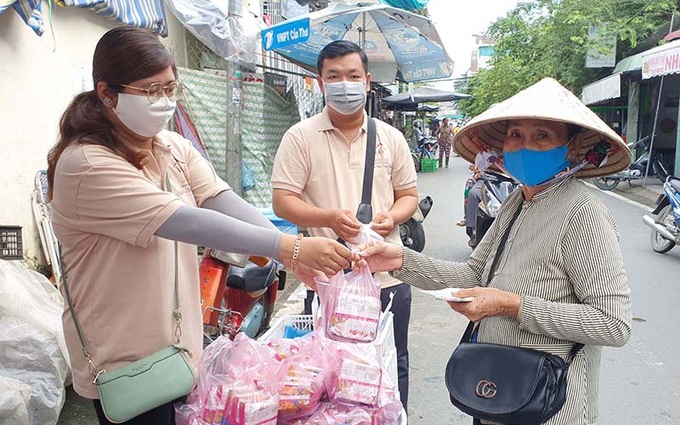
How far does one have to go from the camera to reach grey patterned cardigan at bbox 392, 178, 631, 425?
5.16 ft

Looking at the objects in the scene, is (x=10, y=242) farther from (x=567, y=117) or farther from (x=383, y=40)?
(x=383, y=40)

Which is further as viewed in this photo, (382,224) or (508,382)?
(382,224)

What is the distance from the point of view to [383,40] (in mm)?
7613

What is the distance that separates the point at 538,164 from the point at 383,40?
623 centimetres

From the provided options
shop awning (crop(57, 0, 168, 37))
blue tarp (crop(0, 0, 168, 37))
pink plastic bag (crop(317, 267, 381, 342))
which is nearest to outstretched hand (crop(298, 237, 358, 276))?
pink plastic bag (crop(317, 267, 381, 342))

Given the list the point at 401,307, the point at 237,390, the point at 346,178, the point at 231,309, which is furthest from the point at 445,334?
the point at 237,390

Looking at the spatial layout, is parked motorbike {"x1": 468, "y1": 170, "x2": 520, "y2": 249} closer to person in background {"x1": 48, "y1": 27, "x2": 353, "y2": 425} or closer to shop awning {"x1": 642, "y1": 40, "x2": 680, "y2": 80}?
person in background {"x1": 48, "y1": 27, "x2": 353, "y2": 425}

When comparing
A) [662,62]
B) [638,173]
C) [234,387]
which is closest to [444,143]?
[638,173]

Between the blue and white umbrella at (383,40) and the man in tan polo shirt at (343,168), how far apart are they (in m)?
3.57

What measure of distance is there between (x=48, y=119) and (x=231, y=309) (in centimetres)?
212

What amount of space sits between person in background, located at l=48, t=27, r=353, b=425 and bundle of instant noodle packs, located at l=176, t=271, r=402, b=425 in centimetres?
11

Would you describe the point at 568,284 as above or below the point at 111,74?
below

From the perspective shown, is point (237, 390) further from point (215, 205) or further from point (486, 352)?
A: point (486, 352)

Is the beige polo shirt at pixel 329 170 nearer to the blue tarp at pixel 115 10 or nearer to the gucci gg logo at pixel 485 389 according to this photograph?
the gucci gg logo at pixel 485 389
